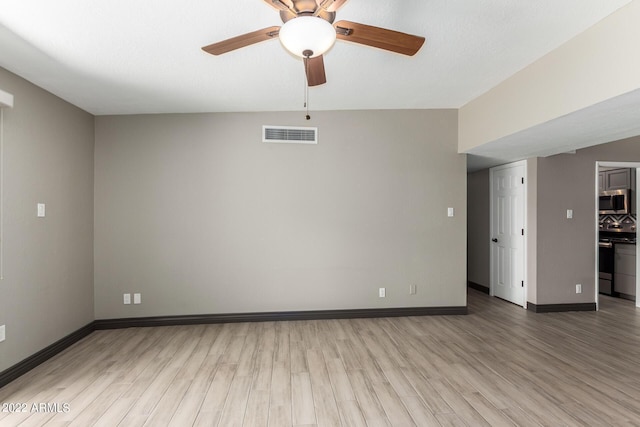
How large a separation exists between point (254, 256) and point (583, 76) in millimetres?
3493

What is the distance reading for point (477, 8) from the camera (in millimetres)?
2041

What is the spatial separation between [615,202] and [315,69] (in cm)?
602

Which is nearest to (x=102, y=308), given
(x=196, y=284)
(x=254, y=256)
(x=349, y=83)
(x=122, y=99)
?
(x=196, y=284)

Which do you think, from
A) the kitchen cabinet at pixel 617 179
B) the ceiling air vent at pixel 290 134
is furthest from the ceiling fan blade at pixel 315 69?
the kitchen cabinet at pixel 617 179

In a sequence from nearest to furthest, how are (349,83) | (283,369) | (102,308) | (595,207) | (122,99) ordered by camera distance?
(283,369)
(349,83)
(122,99)
(102,308)
(595,207)

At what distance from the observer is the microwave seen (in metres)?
5.27

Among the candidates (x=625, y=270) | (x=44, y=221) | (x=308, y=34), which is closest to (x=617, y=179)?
(x=625, y=270)

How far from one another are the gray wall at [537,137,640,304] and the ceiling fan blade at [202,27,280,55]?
168 inches

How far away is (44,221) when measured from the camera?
3062mm

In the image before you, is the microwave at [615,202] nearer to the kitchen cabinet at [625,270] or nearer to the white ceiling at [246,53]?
the kitchen cabinet at [625,270]

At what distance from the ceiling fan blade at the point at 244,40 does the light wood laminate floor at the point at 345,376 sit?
2.25m

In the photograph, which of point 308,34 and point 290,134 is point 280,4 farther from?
point 290,134

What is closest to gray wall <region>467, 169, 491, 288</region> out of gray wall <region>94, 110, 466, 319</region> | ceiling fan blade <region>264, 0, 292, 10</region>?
gray wall <region>94, 110, 466, 319</region>

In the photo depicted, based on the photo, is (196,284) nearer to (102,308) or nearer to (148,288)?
(148,288)
